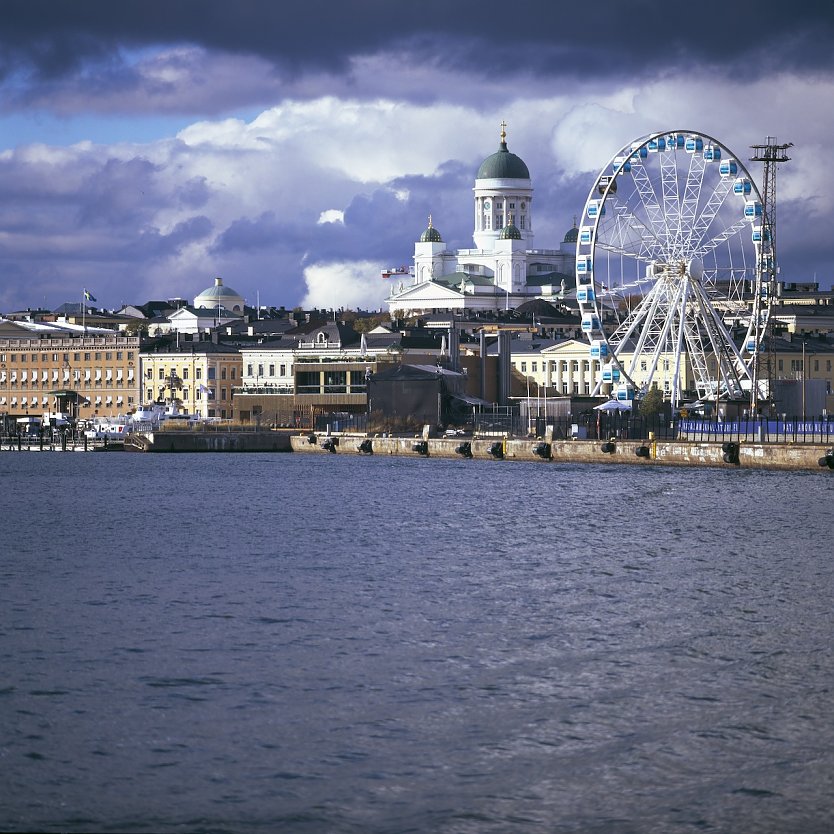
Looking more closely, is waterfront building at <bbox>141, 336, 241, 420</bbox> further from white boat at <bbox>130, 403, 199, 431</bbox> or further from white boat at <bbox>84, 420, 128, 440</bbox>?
white boat at <bbox>84, 420, 128, 440</bbox>

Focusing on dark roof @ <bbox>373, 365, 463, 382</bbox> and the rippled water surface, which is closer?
the rippled water surface

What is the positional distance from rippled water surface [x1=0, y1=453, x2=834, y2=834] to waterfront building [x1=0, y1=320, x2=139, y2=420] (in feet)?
363

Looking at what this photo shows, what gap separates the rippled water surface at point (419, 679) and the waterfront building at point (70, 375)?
363 ft

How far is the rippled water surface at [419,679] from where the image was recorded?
65.1ft

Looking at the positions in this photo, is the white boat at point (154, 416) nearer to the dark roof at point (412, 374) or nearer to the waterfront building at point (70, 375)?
the waterfront building at point (70, 375)

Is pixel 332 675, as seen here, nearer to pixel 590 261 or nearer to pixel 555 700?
pixel 555 700

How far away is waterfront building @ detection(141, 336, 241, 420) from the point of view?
15675 cm

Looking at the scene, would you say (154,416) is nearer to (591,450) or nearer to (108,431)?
(108,431)

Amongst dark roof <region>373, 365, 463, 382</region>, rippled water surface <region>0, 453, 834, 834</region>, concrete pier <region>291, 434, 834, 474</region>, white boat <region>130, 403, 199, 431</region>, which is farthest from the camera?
white boat <region>130, 403, 199, 431</region>

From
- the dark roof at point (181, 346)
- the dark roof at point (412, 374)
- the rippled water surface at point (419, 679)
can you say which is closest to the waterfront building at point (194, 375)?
the dark roof at point (181, 346)

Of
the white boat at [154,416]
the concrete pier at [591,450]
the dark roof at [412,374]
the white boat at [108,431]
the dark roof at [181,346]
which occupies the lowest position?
the concrete pier at [591,450]

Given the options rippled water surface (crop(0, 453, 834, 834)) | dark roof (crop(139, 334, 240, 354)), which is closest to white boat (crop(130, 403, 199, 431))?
dark roof (crop(139, 334, 240, 354))

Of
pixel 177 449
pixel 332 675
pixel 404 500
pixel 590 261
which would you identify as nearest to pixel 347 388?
pixel 177 449

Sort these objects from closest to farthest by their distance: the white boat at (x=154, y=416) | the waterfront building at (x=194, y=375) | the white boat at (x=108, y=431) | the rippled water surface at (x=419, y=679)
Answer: the rippled water surface at (x=419, y=679)
the white boat at (x=108, y=431)
the white boat at (x=154, y=416)
the waterfront building at (x=194, y=375)
